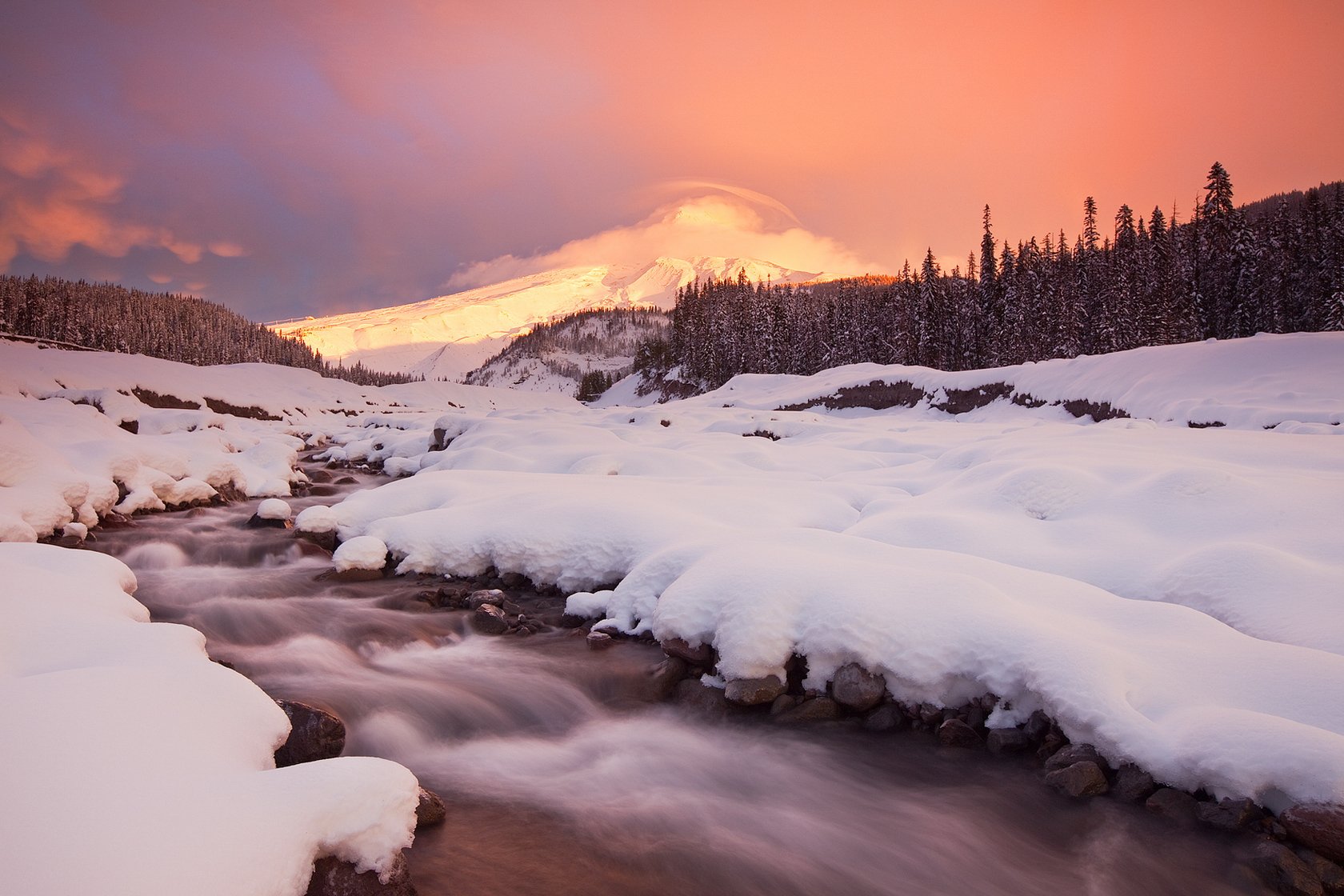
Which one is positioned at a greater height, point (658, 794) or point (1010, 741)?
point (1010, 741)

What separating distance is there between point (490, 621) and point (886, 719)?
5.73 metres

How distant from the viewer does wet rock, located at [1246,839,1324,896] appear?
3.93m

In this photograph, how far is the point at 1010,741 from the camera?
5707mm

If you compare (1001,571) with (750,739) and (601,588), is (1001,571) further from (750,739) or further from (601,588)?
(601,588)

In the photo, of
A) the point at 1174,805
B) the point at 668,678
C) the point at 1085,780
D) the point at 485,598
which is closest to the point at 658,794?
the point at 668,678

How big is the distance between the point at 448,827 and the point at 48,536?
13.0 meters

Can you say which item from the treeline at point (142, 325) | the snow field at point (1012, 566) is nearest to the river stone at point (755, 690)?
the snow field at point (1012, 566)

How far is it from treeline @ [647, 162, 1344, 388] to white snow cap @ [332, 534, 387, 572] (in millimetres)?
62000

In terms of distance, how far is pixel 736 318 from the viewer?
9544cm

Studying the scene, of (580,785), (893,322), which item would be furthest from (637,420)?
(893,322)

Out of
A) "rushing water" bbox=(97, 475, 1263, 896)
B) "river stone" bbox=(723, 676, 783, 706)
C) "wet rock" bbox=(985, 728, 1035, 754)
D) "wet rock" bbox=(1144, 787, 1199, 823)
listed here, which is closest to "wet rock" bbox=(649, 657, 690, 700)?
"rushing water" bbox=(97, 475, 1263, 896)

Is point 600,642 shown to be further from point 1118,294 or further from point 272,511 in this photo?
point 1118,294

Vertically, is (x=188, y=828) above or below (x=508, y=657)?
above

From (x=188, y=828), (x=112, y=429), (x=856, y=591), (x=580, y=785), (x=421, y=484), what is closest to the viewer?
(x=188, y=828)
